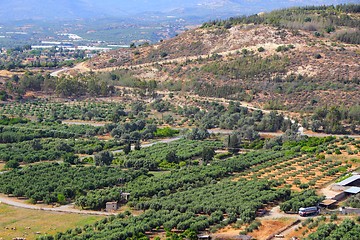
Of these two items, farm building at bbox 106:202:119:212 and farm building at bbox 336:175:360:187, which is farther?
farm building at bbox 336:175:360:187

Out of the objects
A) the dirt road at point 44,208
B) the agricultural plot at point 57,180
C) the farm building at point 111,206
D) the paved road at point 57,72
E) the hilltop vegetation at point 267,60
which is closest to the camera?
the dirt road at point 44,208

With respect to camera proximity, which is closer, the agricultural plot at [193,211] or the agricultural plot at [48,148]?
the agricultural plot at [193,211]

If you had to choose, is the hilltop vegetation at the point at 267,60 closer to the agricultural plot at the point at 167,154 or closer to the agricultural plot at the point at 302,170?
the agricultural plot at the point at 167,154

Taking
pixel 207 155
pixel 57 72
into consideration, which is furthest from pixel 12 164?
pixel 57 72

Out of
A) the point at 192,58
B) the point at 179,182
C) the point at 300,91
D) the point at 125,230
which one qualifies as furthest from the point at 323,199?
the point at 192,58

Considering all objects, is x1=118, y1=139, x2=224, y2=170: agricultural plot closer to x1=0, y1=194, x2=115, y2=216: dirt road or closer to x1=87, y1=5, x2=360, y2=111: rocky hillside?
x1=0, y1=194, x2=115, y2=216: dirt road

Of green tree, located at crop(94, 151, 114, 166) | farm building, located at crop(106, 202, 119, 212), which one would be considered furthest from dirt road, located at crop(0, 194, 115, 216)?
green tree, located at crop(94, 151, 114, 166)

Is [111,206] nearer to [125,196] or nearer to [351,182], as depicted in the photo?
[125,196]

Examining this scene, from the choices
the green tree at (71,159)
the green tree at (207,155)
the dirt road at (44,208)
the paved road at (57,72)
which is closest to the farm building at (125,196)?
the dirt road at (44,208)

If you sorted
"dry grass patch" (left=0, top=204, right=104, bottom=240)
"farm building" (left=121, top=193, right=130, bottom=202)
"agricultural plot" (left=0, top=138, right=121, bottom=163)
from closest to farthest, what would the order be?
"dry grass patch" (left=0, top=204, right=104, bottom=240)
"farm building" (left=121, top=193, right=130, bottom=202)
"agricultural plot" (left=0, top=138, right=121, bottom=163)
